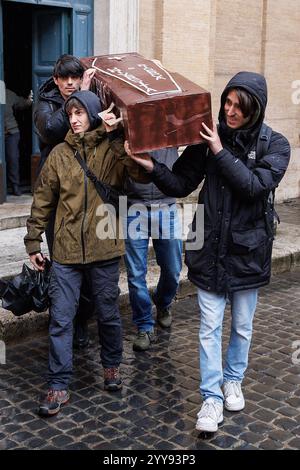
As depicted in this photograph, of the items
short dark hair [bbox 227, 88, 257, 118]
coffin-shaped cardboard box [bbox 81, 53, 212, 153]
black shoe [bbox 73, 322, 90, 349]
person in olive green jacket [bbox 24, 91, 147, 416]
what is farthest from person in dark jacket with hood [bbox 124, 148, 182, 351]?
short dark hair [bbox 227, 88, 257, 118]

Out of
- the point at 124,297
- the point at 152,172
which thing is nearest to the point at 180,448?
the point at 152,172

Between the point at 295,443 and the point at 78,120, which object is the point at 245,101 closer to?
the point at 78,120

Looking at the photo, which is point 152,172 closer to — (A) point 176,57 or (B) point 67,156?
(B) point 67,156

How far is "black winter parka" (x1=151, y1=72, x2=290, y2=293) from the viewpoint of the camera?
12.5 ft

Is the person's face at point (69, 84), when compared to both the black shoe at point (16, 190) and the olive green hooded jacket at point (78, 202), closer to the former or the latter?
the olive green hooded jacket at point (78, 202)

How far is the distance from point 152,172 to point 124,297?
233cm

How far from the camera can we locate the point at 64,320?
13.6 ft

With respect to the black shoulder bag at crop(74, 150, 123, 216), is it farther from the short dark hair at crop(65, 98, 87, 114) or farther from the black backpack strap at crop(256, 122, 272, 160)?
the black backpack strap at crop(256, 122, 272, 160)

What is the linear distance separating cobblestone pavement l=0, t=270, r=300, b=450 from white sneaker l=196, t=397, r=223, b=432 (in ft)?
0.20

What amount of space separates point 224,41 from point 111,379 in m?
6.58

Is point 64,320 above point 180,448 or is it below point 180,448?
above

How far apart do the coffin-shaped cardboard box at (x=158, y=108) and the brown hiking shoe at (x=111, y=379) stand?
1.50 metres

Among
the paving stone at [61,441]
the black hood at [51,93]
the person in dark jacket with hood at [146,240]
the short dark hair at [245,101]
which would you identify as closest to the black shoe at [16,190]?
the person in dark jacket with hood at [146,240]

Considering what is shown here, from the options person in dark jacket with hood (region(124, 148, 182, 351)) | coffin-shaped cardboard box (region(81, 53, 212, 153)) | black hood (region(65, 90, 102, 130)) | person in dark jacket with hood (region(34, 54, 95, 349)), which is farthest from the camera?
person in dark jacket with hood (region(124, 148, 182, 351))
